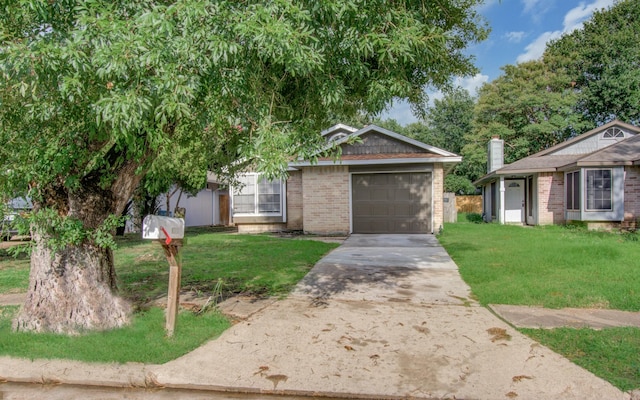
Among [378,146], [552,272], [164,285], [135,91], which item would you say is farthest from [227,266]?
[378,146]

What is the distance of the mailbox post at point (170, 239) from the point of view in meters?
4.25

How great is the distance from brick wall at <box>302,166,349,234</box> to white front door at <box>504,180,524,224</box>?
9.65 metres

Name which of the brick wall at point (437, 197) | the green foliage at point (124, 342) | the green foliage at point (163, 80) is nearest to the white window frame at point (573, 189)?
the brick wall at point (437, 197)

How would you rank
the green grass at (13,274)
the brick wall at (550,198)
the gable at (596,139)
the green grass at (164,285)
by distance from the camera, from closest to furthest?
the green grass at (164,285) < the green grass at (13,274) < the brick wall at (550,198) < the gable at (596,139)

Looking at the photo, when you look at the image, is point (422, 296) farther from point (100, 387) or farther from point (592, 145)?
point (592, 145)

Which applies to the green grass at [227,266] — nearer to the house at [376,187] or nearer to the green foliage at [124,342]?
the green foliage at [124,342]

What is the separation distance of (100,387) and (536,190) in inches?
753

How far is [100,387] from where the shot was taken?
373 cm

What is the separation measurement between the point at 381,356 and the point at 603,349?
212 centimetres

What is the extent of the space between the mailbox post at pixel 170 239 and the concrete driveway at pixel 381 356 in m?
0.56

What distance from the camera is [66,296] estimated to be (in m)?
4.76

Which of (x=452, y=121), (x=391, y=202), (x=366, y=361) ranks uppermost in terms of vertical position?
(x=452, y=121)

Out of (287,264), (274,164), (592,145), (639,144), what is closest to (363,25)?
(274,164)

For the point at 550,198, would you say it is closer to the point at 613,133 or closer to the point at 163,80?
the point at 613,133
